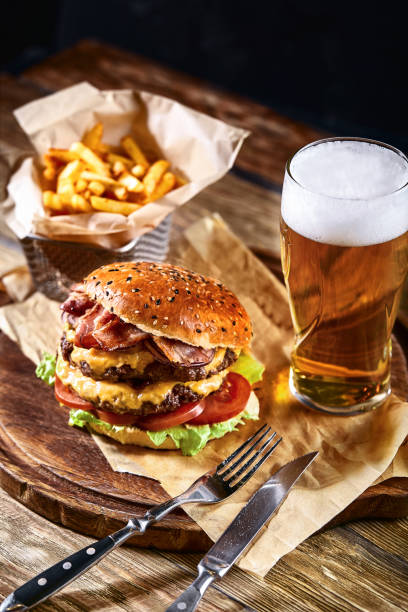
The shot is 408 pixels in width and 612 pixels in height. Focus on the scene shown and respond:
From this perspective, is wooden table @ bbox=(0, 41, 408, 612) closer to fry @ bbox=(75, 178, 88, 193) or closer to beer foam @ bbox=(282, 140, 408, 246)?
beer foam @ bbox=(282, 140, 408, 246)

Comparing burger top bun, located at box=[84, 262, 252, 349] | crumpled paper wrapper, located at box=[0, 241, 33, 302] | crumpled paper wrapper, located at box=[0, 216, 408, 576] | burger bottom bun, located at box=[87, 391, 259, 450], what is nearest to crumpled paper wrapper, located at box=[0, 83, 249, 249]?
crumpled paper wrapper, located at box=[0, 241, 33, 302]

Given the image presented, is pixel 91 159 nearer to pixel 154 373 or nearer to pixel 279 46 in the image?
pixel 154 373

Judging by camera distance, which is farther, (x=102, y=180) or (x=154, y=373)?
(x=102, y=180)

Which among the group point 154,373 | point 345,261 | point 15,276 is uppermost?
point 345,261

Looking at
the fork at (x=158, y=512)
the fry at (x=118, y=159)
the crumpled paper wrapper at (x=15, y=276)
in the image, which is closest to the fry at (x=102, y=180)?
the fry at (x=118, y=159)

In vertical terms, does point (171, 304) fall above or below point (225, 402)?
above

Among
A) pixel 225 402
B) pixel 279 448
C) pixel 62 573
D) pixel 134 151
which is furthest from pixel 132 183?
pixel 62 573

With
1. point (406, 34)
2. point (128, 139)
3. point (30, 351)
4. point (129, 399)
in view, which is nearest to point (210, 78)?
point (406, 34)
